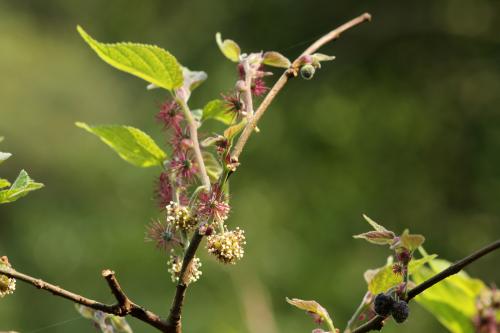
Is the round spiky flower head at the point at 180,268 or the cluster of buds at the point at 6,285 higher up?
the round spiky flower head at the point at 180,268

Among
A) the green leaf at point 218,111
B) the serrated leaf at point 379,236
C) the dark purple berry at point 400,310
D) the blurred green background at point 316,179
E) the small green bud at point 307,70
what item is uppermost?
the blurred green background at point 316,179

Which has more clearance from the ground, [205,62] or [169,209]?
[205,62]

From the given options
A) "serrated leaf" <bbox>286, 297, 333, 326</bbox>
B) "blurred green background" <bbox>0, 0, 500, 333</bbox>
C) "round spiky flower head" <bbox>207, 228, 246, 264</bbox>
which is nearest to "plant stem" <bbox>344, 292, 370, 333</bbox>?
"serrated leaf" <bbox>286, 297, 333, 326</bbox>

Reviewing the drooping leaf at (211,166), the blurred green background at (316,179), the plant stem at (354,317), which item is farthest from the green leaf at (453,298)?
the blurred green background at (316,179)

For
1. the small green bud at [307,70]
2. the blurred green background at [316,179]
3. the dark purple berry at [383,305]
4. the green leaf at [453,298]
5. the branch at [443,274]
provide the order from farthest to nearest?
the blurred green background at [316,179]
the green leaf at [453,298]
the small green bud at [307,70]
the dark purple berry at [383,305]
the branch at [443,274]

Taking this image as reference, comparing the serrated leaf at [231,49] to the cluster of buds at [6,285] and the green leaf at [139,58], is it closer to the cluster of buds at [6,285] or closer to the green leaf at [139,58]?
the green leaf at [139,58]

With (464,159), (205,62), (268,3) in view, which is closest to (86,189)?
(205,62)

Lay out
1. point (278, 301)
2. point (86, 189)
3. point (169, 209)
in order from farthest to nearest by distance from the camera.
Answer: point (86, 189)
point (278, 301)
point (169, 209)

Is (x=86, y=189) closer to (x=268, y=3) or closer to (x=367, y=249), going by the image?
(x=268, y=3)
